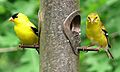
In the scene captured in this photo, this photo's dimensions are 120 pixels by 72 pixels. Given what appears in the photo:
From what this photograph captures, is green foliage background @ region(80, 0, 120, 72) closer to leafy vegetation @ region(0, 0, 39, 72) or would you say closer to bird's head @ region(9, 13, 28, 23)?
leafy vegetation @ region(0, 0, 39, 72)

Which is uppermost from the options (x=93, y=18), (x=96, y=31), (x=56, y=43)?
(x=93, y=18)

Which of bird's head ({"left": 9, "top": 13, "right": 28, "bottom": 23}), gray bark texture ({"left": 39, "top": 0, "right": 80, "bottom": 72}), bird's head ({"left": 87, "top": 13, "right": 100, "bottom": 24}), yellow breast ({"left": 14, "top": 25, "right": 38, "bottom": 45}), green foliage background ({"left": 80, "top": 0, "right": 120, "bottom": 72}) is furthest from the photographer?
green foliage background ({"left": 80, "top": 0, "right": 120, "bottom": 72})

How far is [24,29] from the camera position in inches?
401

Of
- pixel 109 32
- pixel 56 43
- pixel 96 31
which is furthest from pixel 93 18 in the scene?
pixel 109 32

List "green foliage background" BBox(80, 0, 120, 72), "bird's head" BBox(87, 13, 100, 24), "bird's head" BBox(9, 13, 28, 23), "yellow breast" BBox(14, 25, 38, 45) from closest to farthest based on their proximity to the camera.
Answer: "bird's head" BBox(87, 13, 100, 24) → "yellow breast" BBox(14, 25, 38, 45) → "bird's head" BBox(9, 13, 28, 23) → "green foliage background" BBox(80, 0, 120, 72)

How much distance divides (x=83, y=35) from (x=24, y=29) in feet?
3.15

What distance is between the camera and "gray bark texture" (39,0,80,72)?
31.0ft

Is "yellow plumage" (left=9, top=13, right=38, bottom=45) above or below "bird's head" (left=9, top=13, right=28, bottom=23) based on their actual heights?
below

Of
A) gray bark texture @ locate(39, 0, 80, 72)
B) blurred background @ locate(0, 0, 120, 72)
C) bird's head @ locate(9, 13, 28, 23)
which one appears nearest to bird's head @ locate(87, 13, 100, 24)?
gray bark texture @ locate(39, 0, 80, 72)

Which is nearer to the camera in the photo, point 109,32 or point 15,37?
point 15,37

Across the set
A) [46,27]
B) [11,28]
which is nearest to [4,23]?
[11,28]

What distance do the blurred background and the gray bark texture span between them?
933 mm

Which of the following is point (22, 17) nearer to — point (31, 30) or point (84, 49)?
point (31, 30)

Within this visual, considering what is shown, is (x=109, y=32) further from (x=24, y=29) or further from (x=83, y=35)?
(x=24, y=29)
